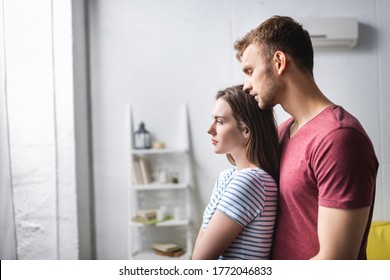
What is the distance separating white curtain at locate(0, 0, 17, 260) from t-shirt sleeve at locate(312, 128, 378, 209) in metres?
1.00

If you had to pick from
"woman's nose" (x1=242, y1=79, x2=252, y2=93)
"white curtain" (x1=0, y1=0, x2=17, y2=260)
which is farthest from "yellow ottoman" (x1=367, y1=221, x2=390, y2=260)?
"white curtain" (x1=0, y1=0, x2=17, y2=260)

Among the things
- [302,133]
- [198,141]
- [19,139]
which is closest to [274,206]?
[302,133]

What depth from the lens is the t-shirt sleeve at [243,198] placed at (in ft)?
2.19

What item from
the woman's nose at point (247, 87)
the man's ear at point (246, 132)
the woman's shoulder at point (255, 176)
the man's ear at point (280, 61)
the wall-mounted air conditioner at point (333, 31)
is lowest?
the woman's shoulder at point (255, 176)

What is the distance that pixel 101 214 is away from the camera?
1475mm

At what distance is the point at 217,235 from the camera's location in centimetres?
67

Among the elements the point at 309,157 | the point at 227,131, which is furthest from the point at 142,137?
the point at 309,157

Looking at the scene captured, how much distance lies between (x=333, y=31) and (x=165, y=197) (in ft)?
3.27

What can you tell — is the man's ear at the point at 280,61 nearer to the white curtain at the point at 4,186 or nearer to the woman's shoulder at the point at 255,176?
the woman's shoulder at the point at 255,176

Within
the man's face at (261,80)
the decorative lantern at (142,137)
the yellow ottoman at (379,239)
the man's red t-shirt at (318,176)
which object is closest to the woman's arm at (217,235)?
the man's red t-shirt at (318,176)

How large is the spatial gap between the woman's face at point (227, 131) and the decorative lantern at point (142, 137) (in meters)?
0.72

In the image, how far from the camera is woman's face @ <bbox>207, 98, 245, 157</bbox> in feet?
2.61

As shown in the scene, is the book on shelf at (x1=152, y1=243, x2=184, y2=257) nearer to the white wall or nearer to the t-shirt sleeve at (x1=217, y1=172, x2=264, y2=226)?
the white wall

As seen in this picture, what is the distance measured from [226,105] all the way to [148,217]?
84 cm
